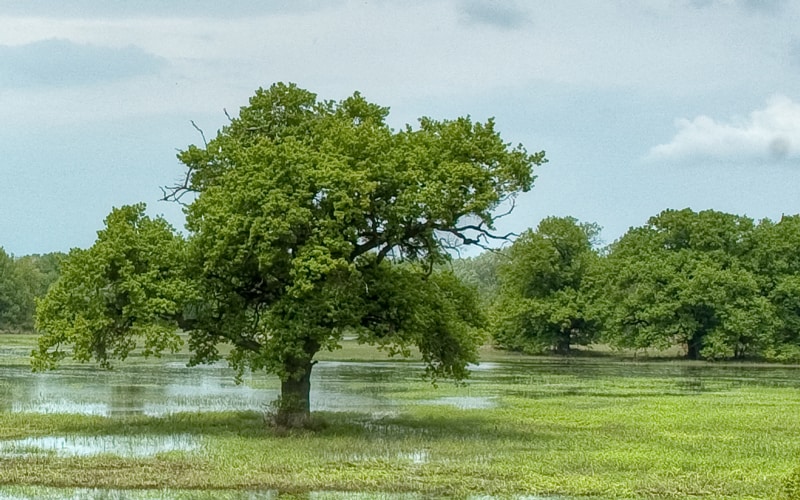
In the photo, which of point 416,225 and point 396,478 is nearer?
point 396,478

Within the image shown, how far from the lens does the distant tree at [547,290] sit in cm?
9431

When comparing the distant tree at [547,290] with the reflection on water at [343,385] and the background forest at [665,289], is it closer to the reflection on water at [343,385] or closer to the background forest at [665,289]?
the background forest at [665,289]

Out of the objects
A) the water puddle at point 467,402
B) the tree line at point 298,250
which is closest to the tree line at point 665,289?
the water puddle at point 467,402

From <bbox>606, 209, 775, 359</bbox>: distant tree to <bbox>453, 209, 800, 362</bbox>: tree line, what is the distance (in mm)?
85

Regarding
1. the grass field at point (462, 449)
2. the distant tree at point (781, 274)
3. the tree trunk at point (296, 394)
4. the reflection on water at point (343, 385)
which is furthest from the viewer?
the distant tree at point (781, 274)

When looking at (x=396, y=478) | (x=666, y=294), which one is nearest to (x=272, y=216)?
(x=396, y=478)

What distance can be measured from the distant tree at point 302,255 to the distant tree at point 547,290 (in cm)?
6246

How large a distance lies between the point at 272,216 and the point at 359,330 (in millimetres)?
4373

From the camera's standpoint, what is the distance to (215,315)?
104 ft

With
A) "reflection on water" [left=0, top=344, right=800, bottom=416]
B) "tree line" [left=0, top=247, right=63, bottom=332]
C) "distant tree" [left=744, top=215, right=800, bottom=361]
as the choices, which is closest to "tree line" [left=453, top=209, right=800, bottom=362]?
"distant tree" [left=744, top=215, right=800, bottom=361]

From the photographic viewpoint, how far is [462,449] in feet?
89.1

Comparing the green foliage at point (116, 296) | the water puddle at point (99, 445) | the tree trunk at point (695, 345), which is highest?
the green foliage at point (116, 296)

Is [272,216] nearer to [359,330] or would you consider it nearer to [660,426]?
[359,330]

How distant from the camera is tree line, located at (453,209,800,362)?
8475 centimetres
